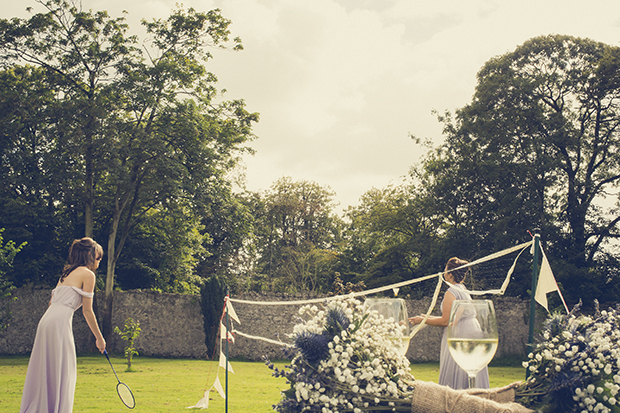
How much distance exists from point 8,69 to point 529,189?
71.4 ft

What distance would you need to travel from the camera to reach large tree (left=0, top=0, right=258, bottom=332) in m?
18.9

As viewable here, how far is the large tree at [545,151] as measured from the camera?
22.0 meters

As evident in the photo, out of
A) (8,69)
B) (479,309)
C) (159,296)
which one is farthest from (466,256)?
(479,309)

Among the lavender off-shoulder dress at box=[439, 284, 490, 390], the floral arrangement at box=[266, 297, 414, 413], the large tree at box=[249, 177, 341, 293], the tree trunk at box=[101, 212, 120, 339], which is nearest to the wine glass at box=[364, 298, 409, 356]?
the floral arrangement at box=[266, 297, 414, 413]

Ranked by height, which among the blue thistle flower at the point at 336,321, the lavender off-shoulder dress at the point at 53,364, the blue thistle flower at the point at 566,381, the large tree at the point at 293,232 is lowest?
the lavender off-shoulder dress at the point at 53,364

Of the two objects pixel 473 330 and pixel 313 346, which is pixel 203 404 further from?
pixel 473 330

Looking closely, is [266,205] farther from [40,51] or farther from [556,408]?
[556,408]

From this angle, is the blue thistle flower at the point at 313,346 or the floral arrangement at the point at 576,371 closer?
the floral arrangement at the point at 576,371

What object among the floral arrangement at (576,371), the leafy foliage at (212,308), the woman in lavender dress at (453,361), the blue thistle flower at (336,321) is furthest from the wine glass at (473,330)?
the leafy foliage at (212,308)

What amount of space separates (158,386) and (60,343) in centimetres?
656

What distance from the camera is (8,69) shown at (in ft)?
65.5

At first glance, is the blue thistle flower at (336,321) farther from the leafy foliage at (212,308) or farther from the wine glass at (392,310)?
the leafy foliage at (212,308)

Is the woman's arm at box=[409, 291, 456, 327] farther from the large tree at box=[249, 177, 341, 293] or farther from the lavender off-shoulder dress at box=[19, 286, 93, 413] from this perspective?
the large tree at box=[249, 177, 341, 293]

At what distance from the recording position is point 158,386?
11.1 m
